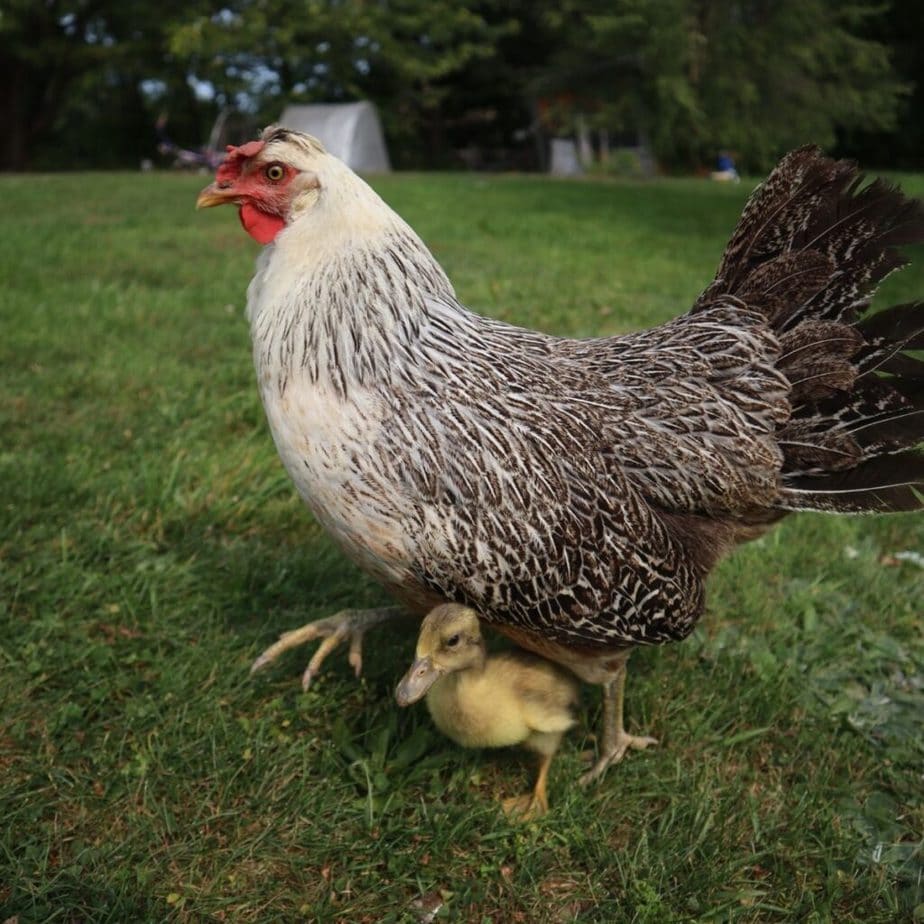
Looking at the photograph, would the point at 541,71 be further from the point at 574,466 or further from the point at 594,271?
the point at 574,466

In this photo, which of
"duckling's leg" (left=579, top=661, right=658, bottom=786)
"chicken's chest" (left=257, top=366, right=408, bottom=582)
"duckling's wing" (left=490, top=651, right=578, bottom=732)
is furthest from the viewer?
"duckling's leg" (left=579, top=661, right=658, bottom=786)

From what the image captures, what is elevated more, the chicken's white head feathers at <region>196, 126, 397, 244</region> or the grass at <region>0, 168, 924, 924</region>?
the chicken's white head feathers at <region>196, 126, 397, 244</region>

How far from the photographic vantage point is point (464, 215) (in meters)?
12.2

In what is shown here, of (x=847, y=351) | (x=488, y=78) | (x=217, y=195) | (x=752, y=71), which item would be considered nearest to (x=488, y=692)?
(x=847, y=351)

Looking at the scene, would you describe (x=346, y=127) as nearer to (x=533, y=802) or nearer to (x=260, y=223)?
(x=260, y=223)

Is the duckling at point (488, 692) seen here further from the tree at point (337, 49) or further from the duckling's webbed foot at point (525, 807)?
Answer: the tree at point (337, 49)

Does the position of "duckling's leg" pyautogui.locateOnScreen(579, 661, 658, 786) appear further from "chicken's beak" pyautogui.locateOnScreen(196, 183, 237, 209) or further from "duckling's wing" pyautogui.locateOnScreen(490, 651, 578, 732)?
"chicken's beak" pyautogui.locateOnScreen(196, 183, 237, 209)

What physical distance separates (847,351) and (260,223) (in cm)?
177

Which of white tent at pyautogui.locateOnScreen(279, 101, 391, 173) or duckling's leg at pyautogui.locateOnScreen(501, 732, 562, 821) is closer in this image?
duckling's leg at pyautogui.locateOnScreen(501, 732, 562, 821)

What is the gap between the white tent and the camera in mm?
22344

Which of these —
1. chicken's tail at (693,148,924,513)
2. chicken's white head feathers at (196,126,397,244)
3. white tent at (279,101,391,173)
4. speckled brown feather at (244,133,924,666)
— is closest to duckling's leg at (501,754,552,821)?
speckled brown feather at (244,133,924,666)

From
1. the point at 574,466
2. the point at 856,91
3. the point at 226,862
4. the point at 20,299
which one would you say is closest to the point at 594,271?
the point at 20,299

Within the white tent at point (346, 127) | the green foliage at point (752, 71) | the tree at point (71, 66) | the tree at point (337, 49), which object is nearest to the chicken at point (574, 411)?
the white tent at point (346, 127)

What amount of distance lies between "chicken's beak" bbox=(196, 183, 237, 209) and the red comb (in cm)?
3
